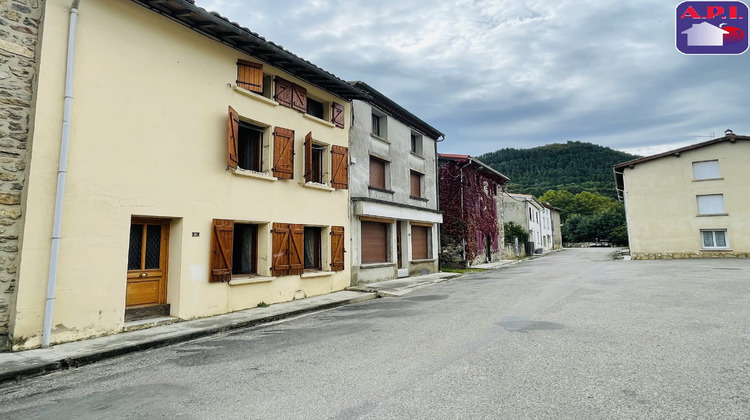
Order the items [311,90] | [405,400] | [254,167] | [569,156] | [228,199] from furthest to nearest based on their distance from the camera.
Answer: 1. [569,156]
2. [311,90]
3. [254,167]
4. [228,199]
5. [405,400]

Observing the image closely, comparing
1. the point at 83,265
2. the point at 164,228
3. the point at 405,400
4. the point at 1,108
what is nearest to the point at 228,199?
the point at 164,228

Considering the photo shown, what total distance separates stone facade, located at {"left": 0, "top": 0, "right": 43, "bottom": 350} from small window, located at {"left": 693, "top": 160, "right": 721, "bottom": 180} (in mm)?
31954

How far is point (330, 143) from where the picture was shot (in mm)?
12797

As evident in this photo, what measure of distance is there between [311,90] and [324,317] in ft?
23.9

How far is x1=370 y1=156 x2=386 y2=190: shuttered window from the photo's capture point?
51.0 ft

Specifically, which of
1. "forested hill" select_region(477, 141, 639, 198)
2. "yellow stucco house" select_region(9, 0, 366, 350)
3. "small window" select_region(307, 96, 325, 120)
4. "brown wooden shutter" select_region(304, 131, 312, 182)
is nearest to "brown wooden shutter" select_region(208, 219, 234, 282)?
"yellow stucco house" select_region(9, 0, 366, 350)

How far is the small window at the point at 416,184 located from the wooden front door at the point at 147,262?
11.9 metres

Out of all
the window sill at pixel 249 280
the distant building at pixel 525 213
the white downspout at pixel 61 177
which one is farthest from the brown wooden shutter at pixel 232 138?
the distant building at pixel 525 213

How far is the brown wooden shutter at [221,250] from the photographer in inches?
347

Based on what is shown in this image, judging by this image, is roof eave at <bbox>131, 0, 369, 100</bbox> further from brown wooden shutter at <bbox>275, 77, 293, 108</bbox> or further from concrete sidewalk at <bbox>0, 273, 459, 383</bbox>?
concrete sidewalk at <bbox>0, 273, 459, 383</bbox>

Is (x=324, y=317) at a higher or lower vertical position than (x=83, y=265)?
lower

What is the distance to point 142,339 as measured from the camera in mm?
6582

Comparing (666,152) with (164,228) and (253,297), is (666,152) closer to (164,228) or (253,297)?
(253,297)

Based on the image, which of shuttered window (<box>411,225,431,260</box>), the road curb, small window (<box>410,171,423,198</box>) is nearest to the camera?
the road curb
